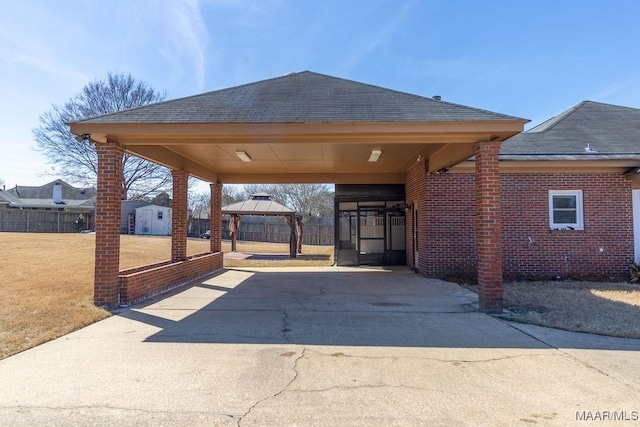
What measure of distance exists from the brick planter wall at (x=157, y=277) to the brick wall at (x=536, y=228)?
6.76 metres

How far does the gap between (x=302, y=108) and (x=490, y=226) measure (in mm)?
4021

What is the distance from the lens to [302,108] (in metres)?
7.08

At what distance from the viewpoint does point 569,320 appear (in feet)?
19.6

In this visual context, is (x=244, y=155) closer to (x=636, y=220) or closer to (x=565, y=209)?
(x=565, y=209)

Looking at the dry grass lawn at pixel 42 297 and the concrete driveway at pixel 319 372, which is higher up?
the dry grass lawn at pixel 42 297

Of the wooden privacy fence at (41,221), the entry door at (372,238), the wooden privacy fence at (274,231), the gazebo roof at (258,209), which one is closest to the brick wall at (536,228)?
the entry door at (372,238)

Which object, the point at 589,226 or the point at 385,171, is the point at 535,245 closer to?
the point at 589,226

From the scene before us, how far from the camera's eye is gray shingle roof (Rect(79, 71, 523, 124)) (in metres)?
6.66

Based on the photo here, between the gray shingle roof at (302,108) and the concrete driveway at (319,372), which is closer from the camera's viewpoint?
the concrete driveway at (319,372)

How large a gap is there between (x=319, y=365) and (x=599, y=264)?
971 cm

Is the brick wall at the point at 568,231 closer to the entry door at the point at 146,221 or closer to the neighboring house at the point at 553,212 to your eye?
the neighboring house at the point at 553,212

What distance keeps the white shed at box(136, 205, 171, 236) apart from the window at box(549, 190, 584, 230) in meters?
33.5
